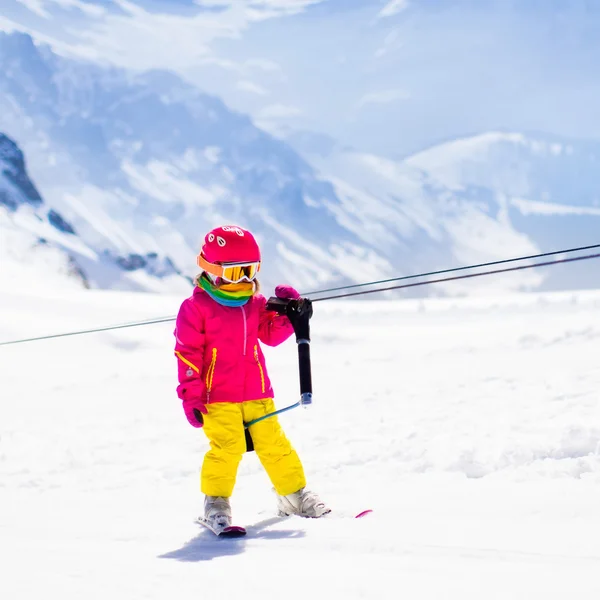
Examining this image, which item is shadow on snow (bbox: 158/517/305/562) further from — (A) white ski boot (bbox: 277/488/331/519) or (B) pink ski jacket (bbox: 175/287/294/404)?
(B) pink ski jacket (bbox: 175/287/294/404)

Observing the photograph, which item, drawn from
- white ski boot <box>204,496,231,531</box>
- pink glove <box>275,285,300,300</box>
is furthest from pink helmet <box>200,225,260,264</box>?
white ski boot <box>204,496,231,531</box>

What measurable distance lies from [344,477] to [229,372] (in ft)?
4.11

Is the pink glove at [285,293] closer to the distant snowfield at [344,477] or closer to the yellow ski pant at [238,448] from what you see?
the yellow ski pant at [238,448]

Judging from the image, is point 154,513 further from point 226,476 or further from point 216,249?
point 216,249

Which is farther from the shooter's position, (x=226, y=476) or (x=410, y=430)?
(x=410, y=430)

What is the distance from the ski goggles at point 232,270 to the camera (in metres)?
3.65

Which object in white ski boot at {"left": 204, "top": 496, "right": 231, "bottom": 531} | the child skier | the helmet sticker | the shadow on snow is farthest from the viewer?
the helmet sticker

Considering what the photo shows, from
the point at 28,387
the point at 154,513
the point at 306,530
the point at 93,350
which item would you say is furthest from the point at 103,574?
the point at 93,350

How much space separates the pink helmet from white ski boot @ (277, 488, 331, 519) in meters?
1.21

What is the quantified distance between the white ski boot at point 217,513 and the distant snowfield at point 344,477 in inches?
3.9

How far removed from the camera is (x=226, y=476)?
358cm

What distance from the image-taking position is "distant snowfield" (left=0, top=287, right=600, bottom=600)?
2.49 meters

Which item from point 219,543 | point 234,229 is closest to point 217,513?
point 219,543

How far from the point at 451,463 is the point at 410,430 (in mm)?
1050
